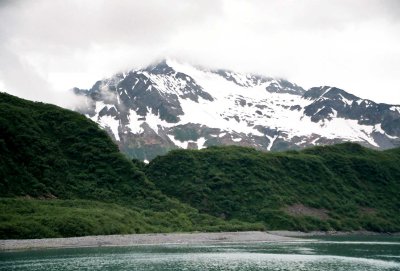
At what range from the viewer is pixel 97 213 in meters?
122

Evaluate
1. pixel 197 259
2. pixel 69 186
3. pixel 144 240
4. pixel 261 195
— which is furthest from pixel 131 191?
pixel 197 259

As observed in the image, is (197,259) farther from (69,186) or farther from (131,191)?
(131,191)

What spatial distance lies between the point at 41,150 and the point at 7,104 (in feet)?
69.5

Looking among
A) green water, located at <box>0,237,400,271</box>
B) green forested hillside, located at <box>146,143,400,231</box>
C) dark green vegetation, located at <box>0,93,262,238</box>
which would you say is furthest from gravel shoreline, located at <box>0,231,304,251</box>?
A: green forested hillside, located at <box>146,143,400,231</box>

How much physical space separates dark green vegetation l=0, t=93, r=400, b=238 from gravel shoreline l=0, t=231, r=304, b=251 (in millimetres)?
3741

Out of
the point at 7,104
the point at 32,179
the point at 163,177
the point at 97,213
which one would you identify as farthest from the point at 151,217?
the point at 7,104

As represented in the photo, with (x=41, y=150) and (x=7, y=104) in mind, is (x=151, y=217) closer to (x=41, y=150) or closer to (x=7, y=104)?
(x=41, y=150)

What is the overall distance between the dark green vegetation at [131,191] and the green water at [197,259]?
18907 mm

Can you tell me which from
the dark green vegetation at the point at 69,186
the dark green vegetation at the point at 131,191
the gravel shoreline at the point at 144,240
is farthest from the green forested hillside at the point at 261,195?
the gravel shoreline at the point at 144,240

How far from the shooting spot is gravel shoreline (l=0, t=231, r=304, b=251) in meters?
99.8

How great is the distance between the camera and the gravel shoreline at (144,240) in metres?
99.8

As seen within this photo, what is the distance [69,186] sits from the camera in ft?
469

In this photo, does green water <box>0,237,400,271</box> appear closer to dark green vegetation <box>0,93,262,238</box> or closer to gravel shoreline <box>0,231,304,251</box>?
gravel shoreline <box>0,231,304,251</box>

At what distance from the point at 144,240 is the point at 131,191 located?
36.2m
